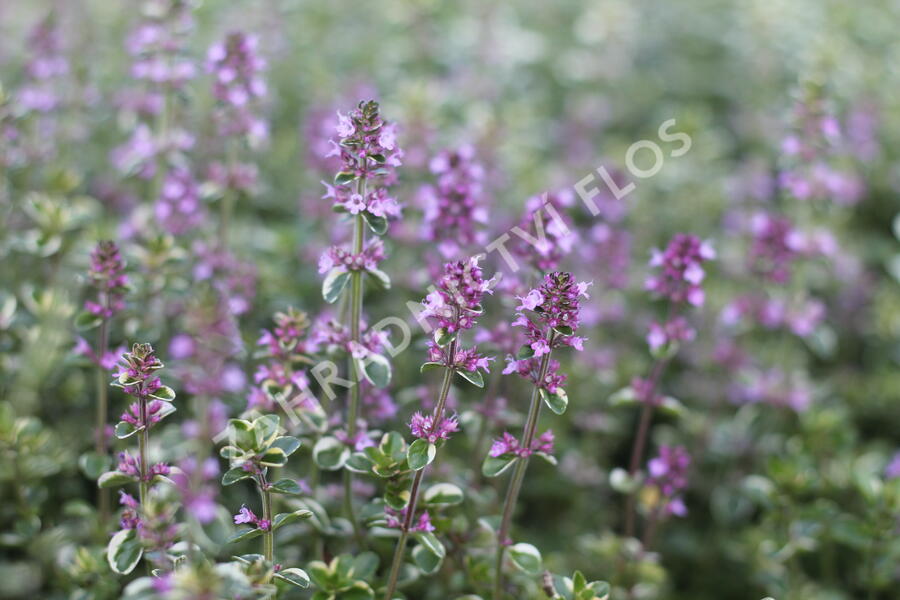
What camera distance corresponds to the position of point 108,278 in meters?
2.70

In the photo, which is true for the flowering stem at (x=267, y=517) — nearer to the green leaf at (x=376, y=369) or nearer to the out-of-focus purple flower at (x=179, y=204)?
the green leaf at (x=376, y=369)

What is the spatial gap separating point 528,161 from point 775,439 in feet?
7.37

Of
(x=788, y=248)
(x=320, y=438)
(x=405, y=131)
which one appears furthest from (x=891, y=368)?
(x=320, y=438)

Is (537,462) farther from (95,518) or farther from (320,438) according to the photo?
(95,518)

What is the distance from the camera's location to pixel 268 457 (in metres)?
2.28

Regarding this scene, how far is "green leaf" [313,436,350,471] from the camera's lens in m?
2.56

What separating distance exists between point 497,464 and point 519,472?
3.9 inches

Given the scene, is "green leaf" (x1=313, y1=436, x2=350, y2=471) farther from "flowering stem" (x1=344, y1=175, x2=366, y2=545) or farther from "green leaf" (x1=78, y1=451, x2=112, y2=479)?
"green leaf" (x1=78, y1=451, x2=112, y2=479)

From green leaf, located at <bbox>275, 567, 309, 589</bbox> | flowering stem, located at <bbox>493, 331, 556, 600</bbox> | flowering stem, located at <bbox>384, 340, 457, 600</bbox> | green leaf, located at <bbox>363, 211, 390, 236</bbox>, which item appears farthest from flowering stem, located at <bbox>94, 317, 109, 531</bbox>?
flowering stem, located at <bbox>493, 331, 556, 600</bbox>

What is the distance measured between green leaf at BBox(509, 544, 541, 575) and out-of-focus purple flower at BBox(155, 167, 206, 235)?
2.11m

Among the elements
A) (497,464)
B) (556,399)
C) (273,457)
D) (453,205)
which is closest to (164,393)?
(273,457)

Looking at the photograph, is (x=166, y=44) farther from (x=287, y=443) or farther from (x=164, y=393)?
(x=287, y=443)

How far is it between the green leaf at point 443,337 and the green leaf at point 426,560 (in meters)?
0.66

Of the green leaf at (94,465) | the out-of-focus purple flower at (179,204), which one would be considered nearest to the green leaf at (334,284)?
the green leaf at (94,465)
